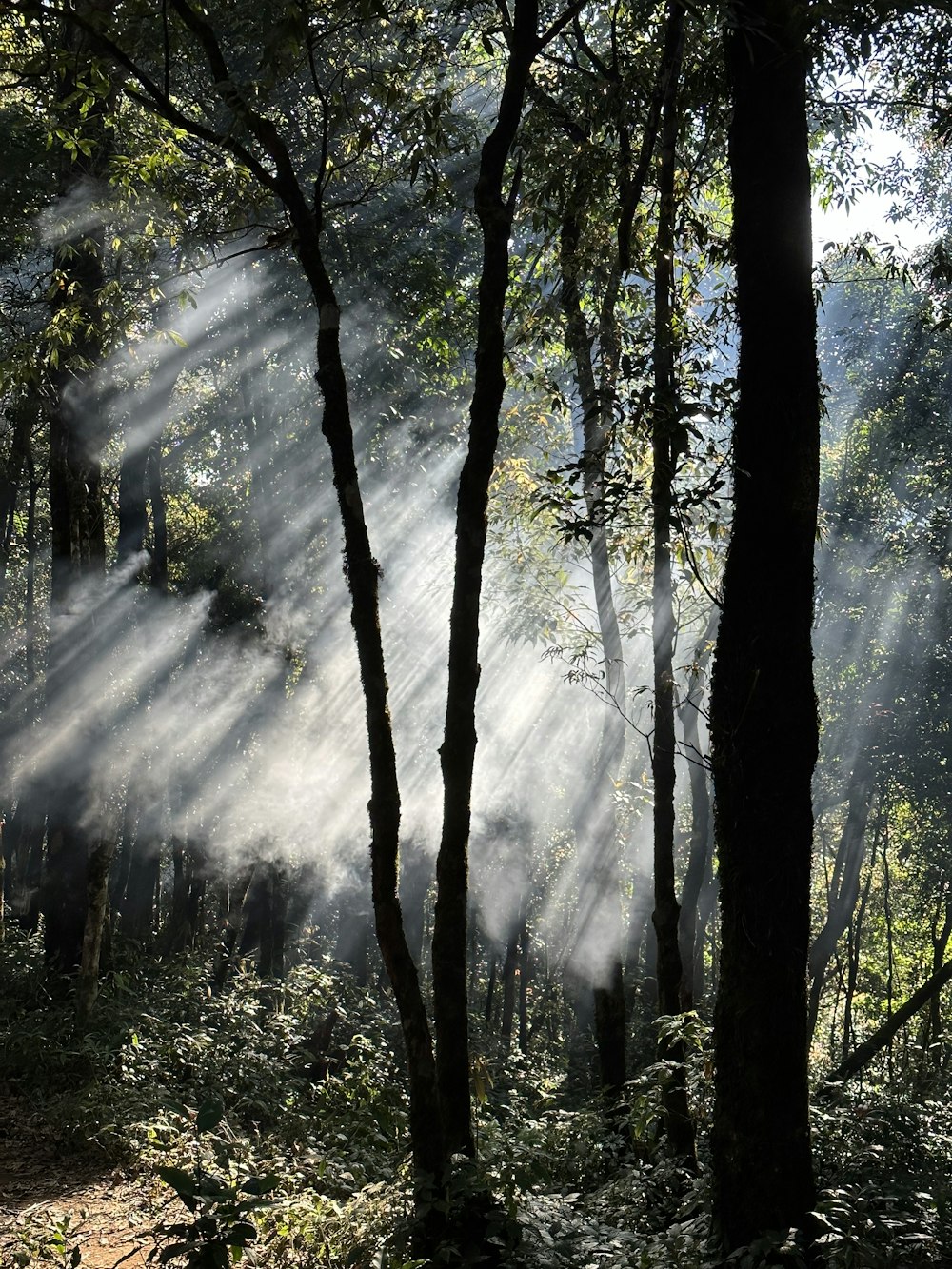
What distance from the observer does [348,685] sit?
20.1 meters

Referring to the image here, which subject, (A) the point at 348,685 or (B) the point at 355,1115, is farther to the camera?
(A) the point at 348,685

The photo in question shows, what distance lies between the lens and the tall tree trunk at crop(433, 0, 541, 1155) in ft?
16.6

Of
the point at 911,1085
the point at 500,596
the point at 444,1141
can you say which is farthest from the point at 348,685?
the point at 444,1141

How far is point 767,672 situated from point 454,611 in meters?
1.62

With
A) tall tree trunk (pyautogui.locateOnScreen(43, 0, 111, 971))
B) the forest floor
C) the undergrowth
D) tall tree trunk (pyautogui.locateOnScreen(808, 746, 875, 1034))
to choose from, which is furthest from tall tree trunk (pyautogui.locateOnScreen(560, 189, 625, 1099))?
tall tree trunk (pyautogui.locateOnScreen(808, 746, 875, 1034))

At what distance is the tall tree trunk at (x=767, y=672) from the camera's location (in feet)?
13.7

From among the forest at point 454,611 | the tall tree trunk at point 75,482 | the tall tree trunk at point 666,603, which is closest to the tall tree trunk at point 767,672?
the forest at point 454,611

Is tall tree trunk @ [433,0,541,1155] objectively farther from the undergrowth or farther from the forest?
the undergrowth

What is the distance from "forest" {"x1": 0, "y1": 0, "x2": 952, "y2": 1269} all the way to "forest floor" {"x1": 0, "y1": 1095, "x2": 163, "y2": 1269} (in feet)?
0.15

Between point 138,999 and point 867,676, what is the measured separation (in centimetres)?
1766

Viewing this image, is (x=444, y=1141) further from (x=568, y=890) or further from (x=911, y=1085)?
(x=568, y=890)

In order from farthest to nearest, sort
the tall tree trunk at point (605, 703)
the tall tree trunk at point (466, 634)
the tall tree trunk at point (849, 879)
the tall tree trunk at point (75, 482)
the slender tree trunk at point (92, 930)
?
the tall tree trunk at point (849, 879), the tall tree trunk at point (75, 482), the slender tree trunk at point (92, 930), the tall tree trunk at point (605, 703), the tall tree trunk at point (466, 634)

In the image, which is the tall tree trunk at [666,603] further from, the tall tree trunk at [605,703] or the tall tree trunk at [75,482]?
the tall tree trunk at [75,482]

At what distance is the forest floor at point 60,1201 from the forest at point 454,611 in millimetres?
46
